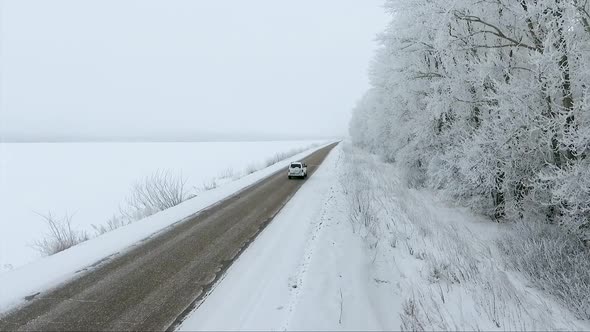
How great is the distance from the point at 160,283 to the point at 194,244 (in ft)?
7.71

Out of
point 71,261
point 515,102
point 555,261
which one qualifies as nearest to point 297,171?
point 515,102

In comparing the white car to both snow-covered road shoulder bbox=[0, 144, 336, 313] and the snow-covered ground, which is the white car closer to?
snow-covered road shoulder bbox=[0, 144, 336, 313]

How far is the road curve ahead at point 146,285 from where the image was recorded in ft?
16.4

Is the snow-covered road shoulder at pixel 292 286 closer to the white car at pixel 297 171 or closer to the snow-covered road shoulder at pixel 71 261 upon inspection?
the snow-covered road shoulder at pixel 71 261

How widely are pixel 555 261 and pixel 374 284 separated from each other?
3.55 metres

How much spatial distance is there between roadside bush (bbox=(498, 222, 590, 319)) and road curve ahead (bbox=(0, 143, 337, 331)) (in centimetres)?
607

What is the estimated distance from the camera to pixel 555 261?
20.1 ft

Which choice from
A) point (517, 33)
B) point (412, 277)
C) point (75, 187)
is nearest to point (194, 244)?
point (412, 277)

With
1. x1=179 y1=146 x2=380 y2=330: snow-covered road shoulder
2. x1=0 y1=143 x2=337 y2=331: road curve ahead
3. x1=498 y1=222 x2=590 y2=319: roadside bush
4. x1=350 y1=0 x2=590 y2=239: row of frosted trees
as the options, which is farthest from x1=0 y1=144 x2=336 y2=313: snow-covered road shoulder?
x1=350 y1=0 x2=590 y2=239: row of frosted trees

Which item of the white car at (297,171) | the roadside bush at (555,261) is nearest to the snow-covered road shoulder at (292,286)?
the roadside bush at (555,261)

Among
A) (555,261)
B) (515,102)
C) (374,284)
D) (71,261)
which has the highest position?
(515,102)

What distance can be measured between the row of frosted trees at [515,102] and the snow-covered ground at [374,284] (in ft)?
5.57

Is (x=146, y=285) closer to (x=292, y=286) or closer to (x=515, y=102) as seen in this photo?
(x=292, y=286)

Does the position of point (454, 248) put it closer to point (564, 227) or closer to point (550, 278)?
point (550, 278)
